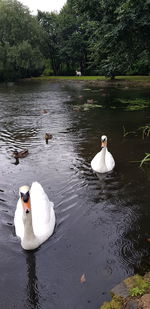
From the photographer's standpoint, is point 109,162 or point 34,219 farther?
point 109,162

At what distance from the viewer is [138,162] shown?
1034cm

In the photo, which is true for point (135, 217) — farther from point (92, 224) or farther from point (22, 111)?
point (22, 111)

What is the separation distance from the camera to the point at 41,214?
20.9ft

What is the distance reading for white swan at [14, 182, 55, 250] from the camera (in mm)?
5527

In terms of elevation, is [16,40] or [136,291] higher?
[16,40]

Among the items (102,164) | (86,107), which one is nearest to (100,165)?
(102,164)

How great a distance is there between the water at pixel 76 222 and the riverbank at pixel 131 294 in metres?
0.33

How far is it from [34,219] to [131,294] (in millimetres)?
2757

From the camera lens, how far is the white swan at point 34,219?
5527 millimetres

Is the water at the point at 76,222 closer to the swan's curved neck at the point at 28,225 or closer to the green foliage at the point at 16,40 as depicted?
the swan's curved neck at the point at 28,225

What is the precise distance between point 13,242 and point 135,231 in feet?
8.73

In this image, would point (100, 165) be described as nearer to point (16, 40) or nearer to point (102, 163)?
point (102, 163)

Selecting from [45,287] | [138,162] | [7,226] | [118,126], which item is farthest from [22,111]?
[45,287]

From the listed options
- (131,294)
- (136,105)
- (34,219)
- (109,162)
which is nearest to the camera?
(131,294)
